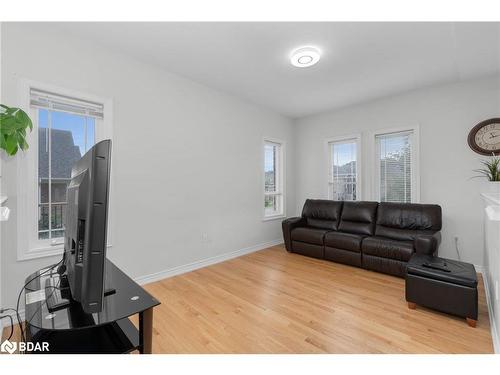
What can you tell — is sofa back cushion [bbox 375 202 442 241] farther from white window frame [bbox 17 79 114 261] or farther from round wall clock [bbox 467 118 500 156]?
white window frame [bbox 17 79 114 261]

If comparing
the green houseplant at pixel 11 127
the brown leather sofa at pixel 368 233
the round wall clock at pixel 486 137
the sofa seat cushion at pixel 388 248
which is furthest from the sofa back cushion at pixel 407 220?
the green houseplant at pixel 11 127

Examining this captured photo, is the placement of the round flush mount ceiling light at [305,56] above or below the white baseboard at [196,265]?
above

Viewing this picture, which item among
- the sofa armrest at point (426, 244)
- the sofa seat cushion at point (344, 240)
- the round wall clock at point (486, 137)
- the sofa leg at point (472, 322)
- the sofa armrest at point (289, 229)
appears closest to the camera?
Answer: the sofa leg at point (472, 322)

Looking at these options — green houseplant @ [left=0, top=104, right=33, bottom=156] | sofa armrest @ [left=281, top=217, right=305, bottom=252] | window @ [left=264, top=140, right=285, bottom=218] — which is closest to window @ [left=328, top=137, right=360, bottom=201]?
window @ [left=264, top=140, right=285, bottom=218]

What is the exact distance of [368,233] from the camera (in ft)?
12.0

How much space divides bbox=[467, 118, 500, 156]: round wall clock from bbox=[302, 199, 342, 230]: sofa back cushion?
6.45 ft

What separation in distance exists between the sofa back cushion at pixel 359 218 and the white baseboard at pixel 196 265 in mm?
1482

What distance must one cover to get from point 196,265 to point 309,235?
1837mm

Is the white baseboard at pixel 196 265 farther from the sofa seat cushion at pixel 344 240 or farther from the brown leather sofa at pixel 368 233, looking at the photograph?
the sofa seat cushion at pixel 344 240

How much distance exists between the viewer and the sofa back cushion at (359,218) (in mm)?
3721

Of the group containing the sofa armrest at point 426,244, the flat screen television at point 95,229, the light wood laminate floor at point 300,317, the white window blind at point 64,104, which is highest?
the white window blind at point 64,104

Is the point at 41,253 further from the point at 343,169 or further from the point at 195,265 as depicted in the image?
the point at 343,169

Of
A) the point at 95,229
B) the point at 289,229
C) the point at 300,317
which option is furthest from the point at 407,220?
the point at 95,229

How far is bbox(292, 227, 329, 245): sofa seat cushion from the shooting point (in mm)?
3721
